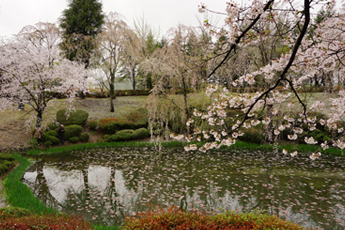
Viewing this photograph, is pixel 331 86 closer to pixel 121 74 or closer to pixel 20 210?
pixel 20 210

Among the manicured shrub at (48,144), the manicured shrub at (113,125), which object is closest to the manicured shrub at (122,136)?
the manicured shrub at (113,125)

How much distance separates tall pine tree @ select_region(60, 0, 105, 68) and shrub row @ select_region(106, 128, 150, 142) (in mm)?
10241

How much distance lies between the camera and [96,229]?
3617 millimetres

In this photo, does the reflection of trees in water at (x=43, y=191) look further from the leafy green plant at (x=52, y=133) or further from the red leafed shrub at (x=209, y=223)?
the leafy green plant at (x=52, y=133)

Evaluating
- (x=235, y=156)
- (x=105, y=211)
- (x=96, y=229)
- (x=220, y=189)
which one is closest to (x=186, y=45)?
(x=235, y=156)

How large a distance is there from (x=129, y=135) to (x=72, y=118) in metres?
4.58

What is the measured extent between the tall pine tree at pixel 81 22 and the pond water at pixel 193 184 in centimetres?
1363

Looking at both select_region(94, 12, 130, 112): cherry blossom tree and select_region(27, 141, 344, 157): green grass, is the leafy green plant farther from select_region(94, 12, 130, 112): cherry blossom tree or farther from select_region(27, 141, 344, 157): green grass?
select_region(94, 12, 130, 112): cherry blossom tree

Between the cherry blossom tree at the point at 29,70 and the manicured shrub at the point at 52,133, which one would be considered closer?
the cherry blossom tree at the point at 29,70

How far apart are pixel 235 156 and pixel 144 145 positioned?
536cm

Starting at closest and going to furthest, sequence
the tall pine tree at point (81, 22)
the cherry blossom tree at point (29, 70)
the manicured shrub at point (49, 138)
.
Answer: the cherry blossom tree at point (29, 70)
the manicured shrub at point (49, 138)
the tall pine tree at point (81, 22)

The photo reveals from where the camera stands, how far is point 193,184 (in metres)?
6.77

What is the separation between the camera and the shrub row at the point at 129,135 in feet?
44.0

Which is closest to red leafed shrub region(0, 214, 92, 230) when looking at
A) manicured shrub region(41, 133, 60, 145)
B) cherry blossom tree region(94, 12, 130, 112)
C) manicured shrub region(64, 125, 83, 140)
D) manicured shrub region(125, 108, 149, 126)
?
manicured shrub region(41, 133, 60, 145)
